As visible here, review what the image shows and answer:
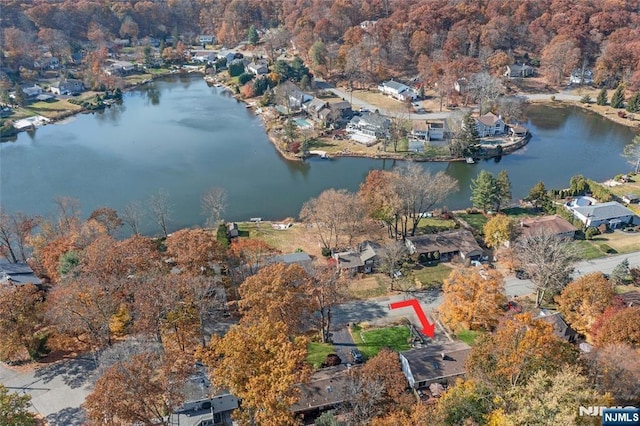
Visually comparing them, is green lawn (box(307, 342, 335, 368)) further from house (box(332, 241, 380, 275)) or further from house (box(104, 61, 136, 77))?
house (box(104, 61, 136, 77))

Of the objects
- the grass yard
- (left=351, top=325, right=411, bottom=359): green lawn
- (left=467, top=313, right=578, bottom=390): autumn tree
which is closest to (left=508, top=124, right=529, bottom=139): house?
the grass yard

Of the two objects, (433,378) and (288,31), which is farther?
(288,31)

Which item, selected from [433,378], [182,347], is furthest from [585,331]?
[182,347]

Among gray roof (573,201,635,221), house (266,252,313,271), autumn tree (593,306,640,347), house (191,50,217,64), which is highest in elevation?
house (191,50,217,64)

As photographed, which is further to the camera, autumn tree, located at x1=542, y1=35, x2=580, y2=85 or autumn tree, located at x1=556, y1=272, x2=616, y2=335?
autumn tree, located at x1=542, y1=35, x2=580, y2=85

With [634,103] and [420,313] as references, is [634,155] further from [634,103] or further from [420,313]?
[420,313]

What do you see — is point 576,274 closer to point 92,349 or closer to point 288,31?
point 92,349

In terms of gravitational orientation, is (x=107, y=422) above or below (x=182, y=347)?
above
